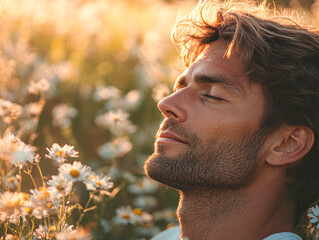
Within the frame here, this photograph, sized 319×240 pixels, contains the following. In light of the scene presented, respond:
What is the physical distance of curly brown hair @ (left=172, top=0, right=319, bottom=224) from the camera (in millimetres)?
2723

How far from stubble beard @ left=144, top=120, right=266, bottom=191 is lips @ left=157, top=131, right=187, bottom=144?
0.03m

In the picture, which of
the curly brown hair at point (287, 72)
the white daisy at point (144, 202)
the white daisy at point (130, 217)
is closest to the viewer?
the curly brown hair at point (287, 72)

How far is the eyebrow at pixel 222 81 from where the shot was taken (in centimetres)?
267

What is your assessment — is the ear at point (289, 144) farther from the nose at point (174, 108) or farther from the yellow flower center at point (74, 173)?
the yellow flower center at point (74, 173)

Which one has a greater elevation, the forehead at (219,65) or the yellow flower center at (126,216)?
the forehead at (219,65)

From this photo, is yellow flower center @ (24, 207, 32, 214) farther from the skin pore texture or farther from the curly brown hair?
the curly brown hair

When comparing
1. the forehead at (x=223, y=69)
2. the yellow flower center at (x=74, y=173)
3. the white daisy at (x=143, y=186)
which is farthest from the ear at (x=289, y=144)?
the white daisy at (x=143, y=186)

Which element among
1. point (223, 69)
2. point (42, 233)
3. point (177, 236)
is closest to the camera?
point (42, 233)

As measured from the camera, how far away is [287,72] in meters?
2.78

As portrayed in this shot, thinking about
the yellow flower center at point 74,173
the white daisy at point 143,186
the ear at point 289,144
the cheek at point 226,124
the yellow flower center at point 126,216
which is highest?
the cheek at point 226,124

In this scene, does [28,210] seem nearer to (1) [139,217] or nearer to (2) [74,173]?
(2) [74,173]

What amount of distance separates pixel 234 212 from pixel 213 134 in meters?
0.47

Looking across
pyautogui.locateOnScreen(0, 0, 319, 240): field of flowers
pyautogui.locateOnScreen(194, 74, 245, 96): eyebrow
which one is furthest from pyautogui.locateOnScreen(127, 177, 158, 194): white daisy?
pyautogui.locateOnScreen(194, 74, 245, 96): eyebrow

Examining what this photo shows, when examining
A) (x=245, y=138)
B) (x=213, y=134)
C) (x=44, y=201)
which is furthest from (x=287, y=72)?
(x=44, y=201)
